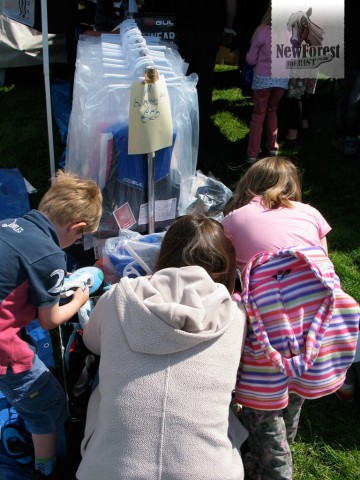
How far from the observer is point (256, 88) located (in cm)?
412

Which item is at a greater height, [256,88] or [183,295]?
[256,88]

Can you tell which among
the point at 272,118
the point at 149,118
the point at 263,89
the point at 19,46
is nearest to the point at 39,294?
the point at 149,118

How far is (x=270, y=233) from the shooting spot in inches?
81.7

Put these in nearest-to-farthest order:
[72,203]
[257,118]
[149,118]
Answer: [72,203] < [149,118] < [257,118]

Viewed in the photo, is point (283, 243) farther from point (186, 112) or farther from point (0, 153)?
point (0, 153)

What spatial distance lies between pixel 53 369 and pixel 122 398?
1.15 metres

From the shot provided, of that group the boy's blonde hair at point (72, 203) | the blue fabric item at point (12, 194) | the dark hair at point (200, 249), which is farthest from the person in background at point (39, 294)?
the blue fabric item at point (12, 194)

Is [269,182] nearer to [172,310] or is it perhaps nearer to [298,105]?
[172,310]

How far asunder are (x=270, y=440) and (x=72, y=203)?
1.16 m

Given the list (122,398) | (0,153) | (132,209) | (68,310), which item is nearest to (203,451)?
(122,398)

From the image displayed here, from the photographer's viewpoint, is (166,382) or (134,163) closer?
(166,382)

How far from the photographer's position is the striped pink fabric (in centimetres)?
166

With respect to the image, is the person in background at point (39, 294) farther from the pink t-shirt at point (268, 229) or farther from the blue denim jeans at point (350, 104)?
the blue denim jeans at point (350, 104)

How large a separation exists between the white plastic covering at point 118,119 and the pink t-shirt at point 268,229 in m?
0.86
